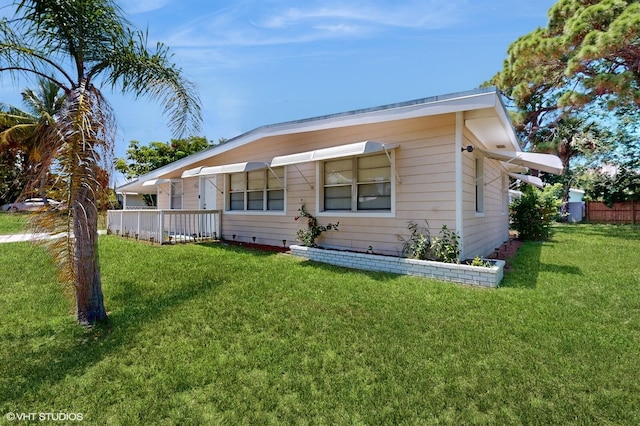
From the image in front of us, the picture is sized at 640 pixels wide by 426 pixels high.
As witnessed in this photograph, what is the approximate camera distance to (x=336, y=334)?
11.7ft

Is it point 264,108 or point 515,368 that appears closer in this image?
point 515,368

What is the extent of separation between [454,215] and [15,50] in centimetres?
678

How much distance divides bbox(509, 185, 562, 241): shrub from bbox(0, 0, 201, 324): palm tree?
12.6m

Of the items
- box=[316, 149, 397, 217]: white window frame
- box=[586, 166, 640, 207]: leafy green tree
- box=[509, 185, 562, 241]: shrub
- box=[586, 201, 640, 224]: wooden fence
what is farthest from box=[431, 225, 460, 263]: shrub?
box=[586, 201, 640, 224]: wooden fence

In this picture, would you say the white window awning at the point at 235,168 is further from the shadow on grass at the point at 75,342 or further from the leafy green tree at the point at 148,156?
the leafy green tree at the point at 148,156

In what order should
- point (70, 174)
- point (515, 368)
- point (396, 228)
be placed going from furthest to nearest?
point (396, 228) < point (70, 174) < point (515, 368)

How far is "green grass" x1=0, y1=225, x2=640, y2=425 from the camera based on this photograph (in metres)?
2.41

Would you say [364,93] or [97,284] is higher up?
[364,93]

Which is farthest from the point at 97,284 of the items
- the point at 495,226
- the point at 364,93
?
the point at 364,93

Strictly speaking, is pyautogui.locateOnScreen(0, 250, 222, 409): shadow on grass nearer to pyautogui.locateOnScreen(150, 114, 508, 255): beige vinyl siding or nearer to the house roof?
pyautogui.locateOnScreen(150, 114, 508, 255): beige vinyl siding

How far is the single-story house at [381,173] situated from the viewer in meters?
6.09

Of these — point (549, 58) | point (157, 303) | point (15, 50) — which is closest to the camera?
point (15, 50)

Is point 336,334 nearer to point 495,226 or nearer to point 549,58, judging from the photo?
point 495,226

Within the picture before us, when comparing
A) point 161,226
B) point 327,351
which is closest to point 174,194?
point 161,226
